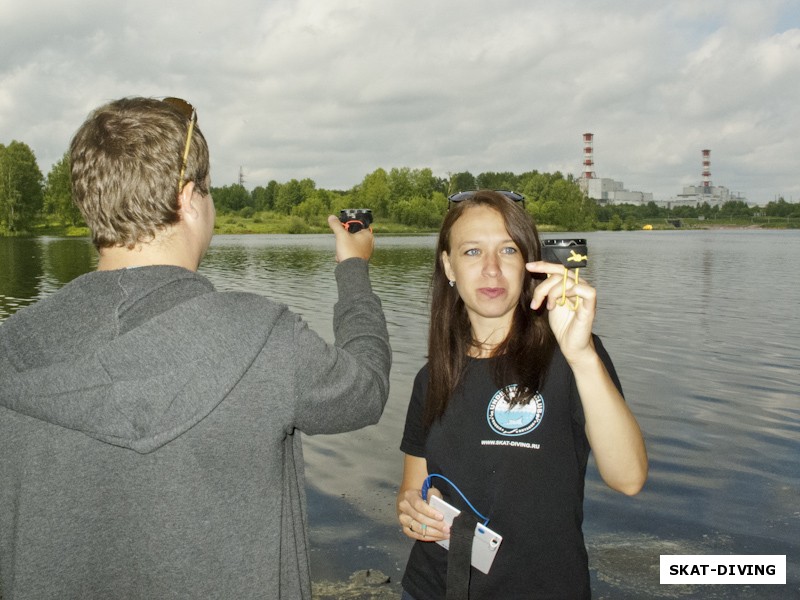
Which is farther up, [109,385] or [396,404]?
[109,385]

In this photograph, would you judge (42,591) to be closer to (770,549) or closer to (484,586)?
(484,586)

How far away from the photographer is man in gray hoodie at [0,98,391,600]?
58.2 inches

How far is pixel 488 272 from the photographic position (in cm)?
267

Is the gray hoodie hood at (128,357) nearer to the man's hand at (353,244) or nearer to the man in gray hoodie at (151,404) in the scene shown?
the man in gray hoodie at (151,404)

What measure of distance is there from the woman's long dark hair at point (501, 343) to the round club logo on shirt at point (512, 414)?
0.9 inches

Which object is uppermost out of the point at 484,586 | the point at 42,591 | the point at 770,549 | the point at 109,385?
the point at 109,385

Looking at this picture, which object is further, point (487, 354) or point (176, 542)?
point (487, 354)

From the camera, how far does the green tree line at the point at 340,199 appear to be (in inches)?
3538

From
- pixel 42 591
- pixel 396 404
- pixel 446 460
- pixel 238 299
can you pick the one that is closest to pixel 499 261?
pixel 446 460

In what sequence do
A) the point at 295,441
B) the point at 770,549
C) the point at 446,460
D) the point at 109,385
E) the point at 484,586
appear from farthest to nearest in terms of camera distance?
1. the point at 770,549
2. the point at 446,460
3. the point at 484,586
4. the point at 295,441
5. the point at 109,385

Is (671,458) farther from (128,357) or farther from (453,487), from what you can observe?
(128,357)

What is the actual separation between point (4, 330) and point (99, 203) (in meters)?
0.37

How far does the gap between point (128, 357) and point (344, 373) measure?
0.49 m

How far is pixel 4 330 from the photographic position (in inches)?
61.0
